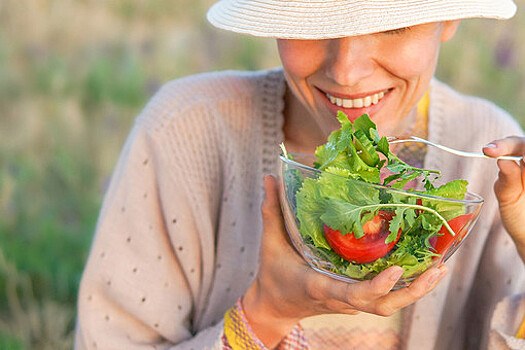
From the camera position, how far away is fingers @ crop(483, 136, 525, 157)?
145 centimetres

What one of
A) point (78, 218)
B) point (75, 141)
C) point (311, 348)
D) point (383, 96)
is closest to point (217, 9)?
point (383, 96)

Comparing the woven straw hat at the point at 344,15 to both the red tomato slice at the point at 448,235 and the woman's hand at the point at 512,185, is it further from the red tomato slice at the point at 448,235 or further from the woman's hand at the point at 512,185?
the red tomato slice at the point at 448,235

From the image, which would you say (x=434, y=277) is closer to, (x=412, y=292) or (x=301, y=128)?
(x=412, y=292)

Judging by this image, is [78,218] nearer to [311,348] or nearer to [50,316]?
[50,316]

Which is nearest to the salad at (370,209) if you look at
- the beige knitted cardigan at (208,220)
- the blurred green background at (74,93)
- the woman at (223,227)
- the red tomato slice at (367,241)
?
the red tomato slice at (367,241)

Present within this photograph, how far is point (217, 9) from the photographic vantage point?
1.70 meters

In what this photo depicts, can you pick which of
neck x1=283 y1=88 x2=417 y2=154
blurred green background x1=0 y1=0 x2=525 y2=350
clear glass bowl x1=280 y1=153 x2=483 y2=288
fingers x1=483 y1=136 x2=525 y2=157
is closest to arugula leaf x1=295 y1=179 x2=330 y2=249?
clear glass bowl x1=280 y1=153 x2=483 y2=288

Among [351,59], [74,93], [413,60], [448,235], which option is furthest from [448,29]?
[74,93]

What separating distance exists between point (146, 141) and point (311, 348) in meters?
0.77

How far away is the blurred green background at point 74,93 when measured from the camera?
10.2ft

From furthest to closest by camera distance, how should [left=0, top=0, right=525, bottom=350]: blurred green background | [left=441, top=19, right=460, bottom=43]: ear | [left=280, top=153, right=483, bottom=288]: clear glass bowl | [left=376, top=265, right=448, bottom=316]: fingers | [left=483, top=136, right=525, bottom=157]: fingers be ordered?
[left=0, top=0, right=525, bottom=350]: blurred green background → [left=441, top=19, right=460, bottom=43]: ear → [left=483, top=136, right=525, bottom=157]: fingers → [left=376, top=265, right=448, bottom=316]: fingers → [left=280, top=153, right=483, bottom=288]: clear glass bowl

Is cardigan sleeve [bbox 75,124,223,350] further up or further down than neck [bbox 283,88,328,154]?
further down

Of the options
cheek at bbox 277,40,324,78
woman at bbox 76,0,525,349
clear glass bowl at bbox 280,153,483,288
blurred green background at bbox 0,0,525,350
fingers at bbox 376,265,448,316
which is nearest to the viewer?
clear glass bowl at bbox 280,153,483,288

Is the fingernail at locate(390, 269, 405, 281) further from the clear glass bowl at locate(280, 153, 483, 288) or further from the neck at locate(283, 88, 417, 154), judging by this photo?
the neck at locate(283, 88, 417, 154)
